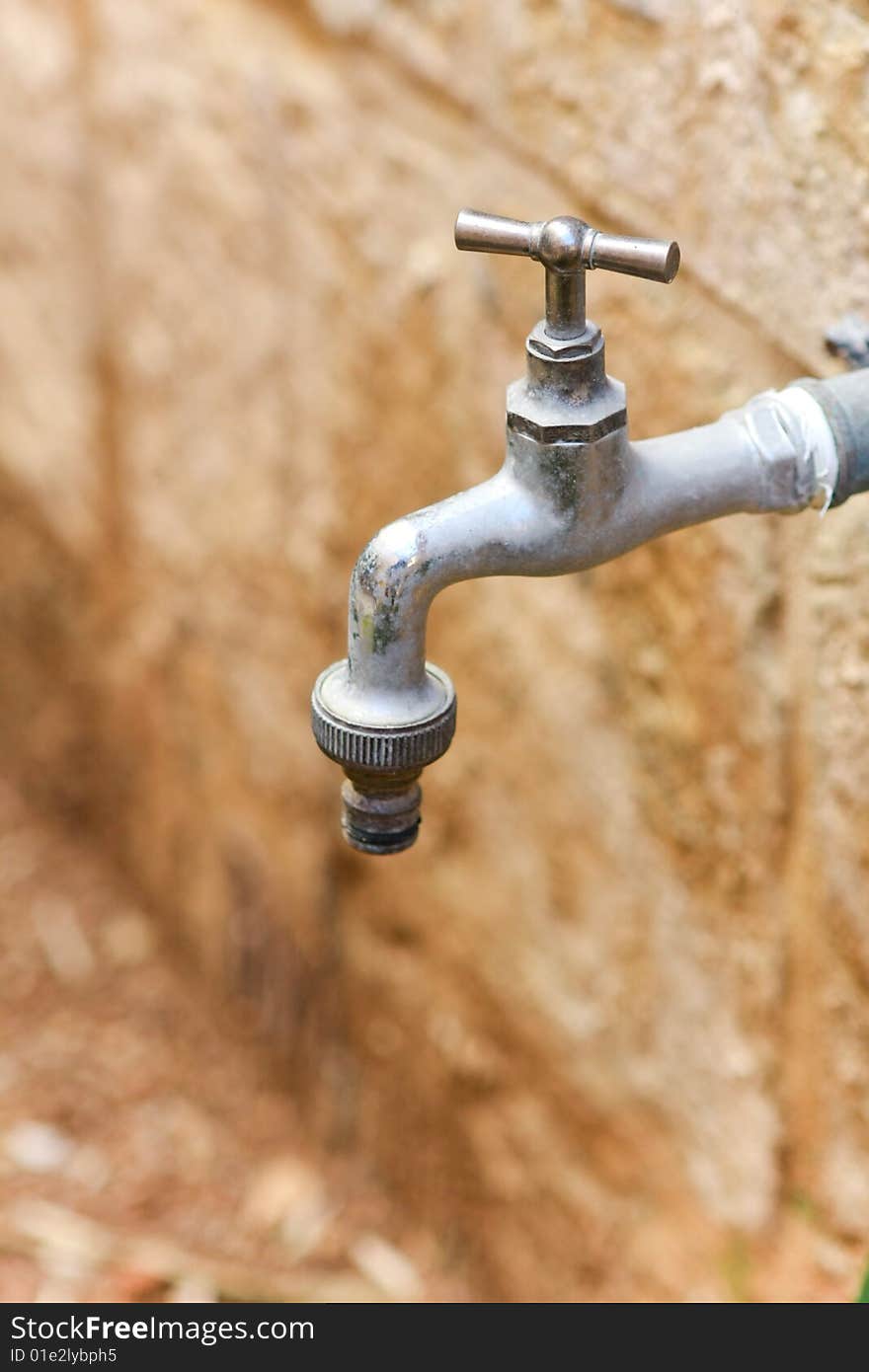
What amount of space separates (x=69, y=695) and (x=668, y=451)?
53.0 inches

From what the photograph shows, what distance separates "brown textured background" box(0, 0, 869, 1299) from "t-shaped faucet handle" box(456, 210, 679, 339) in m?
0.21

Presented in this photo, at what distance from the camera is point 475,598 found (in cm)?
129

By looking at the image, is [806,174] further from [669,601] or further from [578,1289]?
[578,1289]

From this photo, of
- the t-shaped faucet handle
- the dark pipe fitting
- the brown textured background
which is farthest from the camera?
the brown textured background

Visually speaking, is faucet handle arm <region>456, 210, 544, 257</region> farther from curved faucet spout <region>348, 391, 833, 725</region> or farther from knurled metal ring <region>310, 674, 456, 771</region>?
knurled metal ring <region>310, 674, 456, 771</region>

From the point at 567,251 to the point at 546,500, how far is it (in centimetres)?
11

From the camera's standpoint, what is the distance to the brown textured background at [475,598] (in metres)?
0.95

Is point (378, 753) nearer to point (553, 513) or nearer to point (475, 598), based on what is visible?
point (553, 513)

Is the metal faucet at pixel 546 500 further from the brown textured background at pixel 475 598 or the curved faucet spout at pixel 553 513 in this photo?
the brown textured background at pixel 475 598

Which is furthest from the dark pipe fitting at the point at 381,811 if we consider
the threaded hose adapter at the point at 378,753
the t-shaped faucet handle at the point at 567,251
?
the t-shaped faucet handle at the point at 567,251

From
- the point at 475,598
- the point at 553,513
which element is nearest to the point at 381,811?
the point at 553,513

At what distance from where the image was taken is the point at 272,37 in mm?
1318

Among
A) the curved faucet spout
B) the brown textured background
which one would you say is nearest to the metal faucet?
the curved faucet spout

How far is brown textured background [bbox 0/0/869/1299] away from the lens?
95cm
